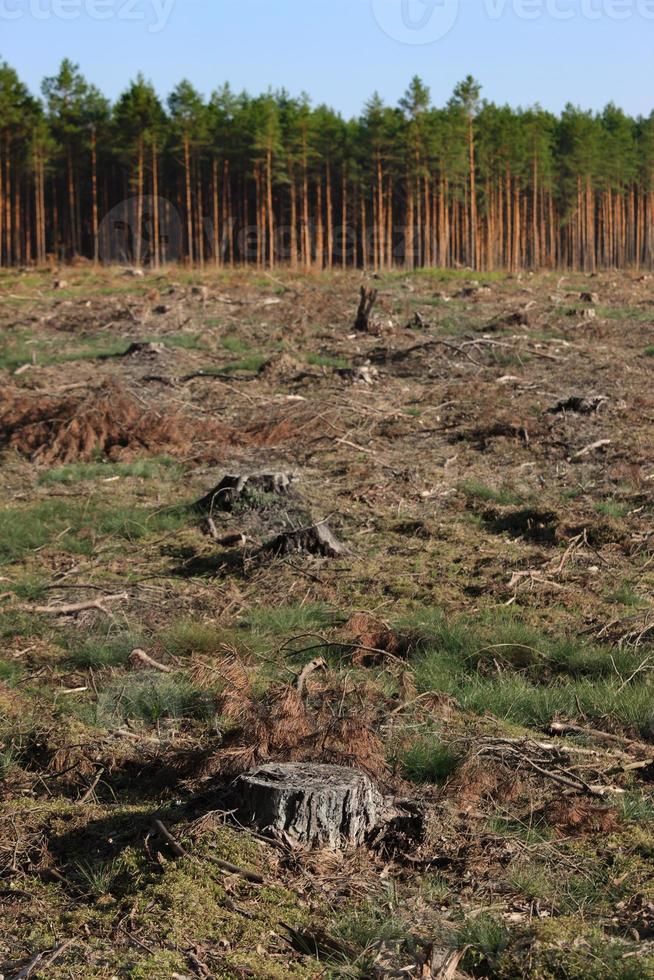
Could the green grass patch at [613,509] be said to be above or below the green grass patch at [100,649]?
above

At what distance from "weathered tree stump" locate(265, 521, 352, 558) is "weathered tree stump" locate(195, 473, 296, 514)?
129cm

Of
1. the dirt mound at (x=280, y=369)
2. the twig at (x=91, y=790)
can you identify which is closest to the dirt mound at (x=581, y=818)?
the twig at (x=91, y=790)

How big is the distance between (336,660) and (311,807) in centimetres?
271

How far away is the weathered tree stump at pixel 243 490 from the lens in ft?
35.6

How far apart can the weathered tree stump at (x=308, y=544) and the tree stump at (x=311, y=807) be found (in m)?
5.07

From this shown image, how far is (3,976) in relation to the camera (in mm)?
3510

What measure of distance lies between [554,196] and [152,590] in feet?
238

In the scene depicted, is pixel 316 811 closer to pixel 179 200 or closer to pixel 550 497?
pixel 550 497

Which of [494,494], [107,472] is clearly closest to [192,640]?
[494,494]

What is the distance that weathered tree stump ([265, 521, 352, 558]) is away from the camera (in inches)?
375

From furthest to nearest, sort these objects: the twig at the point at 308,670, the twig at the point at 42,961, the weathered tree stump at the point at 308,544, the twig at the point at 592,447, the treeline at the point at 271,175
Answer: the treeline at the point at 271,175 → the twig at the point at 592,447 → the weathered tree stump at the point at 308,544 → the twig at the point at 308,670 → the twig at the point at 42,961

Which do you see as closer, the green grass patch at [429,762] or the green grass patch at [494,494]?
the green grass patch at [429,762]

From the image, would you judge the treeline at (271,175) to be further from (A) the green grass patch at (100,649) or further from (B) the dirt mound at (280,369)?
(A) the green grass patch at (100,649)

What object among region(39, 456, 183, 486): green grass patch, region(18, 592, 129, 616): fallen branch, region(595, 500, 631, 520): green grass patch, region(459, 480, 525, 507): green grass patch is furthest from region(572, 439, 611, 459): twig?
region(18, 592, 129, 616): fallen branch
